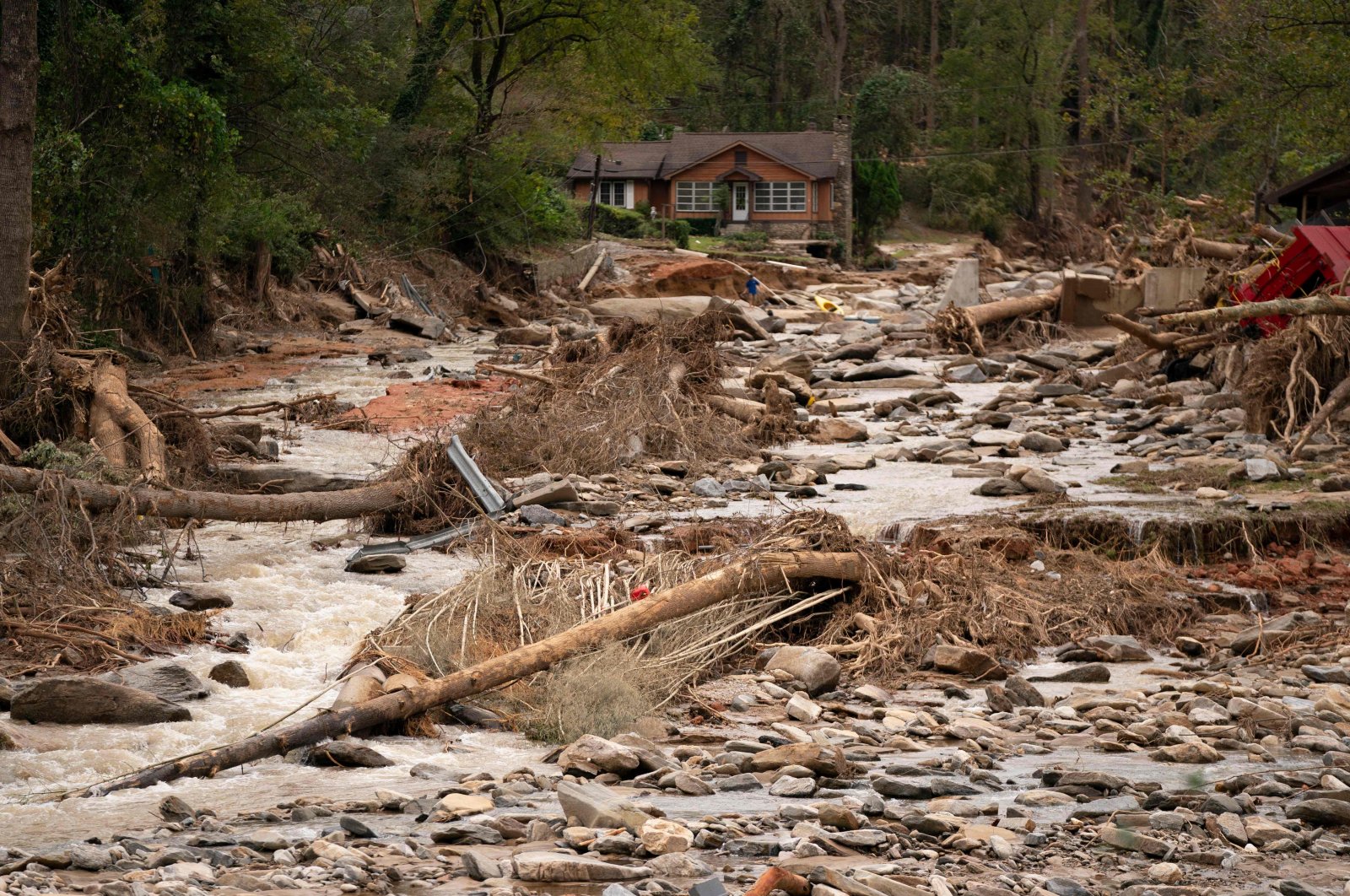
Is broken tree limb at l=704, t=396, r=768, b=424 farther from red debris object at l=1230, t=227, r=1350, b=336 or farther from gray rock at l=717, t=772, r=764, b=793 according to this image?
gray rock at l=717, t=772, r=764, b=793

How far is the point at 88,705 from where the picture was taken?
6344 millimetres

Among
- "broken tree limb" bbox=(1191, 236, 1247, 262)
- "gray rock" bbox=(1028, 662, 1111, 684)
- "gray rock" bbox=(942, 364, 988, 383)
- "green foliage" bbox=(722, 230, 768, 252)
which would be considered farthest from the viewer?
"green foliage" bbox=(722, 230, 768, 252)

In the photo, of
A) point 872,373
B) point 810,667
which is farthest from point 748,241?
point 810,667

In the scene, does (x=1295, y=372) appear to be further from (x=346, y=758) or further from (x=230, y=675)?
(x=346, y=758)

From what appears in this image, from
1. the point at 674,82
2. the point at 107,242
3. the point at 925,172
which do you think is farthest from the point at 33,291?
the point at 925,172

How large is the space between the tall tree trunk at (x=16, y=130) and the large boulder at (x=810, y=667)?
812 cm

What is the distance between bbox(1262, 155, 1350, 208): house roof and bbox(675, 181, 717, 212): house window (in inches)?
1368

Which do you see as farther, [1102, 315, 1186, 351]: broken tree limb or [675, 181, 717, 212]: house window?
[675, 181, 717, 212]: house window

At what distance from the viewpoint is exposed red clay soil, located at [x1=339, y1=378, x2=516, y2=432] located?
16.2m

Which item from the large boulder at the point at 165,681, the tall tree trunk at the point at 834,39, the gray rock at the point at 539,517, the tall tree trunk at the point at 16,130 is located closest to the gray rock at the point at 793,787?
the large boulder at the point at 165,681

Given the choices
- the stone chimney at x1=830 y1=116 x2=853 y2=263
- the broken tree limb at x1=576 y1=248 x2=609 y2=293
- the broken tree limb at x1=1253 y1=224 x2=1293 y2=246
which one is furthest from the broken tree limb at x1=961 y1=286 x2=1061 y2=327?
the stone chimney at x1=830 y1=116 x2=853 y2=263

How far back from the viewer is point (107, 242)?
19094 mm

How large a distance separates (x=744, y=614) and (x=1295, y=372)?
26.1 ft

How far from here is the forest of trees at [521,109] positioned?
1823 cm
